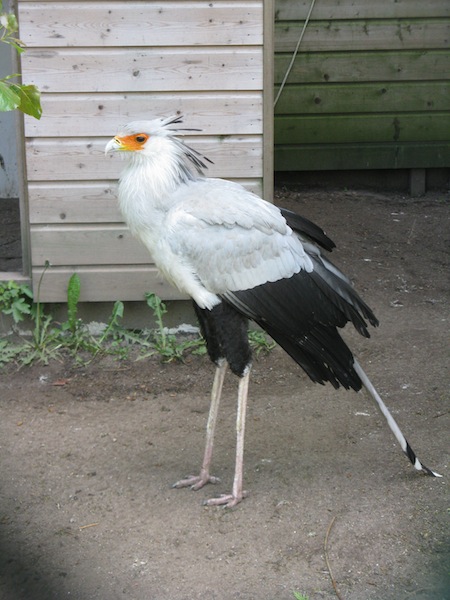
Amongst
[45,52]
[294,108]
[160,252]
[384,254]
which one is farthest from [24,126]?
[294,108]

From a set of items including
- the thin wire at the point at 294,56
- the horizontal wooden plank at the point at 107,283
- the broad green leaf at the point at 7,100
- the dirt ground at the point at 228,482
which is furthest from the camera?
the thin wire at the point at 294,56

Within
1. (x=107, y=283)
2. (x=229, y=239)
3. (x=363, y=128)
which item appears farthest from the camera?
(x=363, y=128)

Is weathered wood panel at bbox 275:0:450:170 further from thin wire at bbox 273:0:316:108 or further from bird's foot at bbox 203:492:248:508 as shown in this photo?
bird's foot at bbox 203:492:248:508

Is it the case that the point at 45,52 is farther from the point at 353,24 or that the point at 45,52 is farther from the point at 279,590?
the point at 353,24

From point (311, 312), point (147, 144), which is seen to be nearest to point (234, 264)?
point (311, 312)

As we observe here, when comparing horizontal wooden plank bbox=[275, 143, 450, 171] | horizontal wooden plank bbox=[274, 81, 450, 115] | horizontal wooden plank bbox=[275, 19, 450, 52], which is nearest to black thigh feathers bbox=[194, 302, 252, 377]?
horizontal wooden plank bbox=[275, 143, 450, 171]

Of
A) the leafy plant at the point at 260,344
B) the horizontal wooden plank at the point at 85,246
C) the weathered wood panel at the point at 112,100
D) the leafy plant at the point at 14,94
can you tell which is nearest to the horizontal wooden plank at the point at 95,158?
the weathered wood panel at the point at 112,100

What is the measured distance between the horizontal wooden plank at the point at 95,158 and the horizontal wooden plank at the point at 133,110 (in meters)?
0.07

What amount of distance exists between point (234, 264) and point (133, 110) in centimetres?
184

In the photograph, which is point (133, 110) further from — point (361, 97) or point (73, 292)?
point (361, 97)

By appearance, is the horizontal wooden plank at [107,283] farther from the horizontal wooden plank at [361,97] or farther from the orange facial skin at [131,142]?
the horizontal wooden plank at [361,97]

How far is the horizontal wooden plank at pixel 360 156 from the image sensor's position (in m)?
8.71

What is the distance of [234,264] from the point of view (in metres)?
3.93

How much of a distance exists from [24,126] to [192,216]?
196cm
